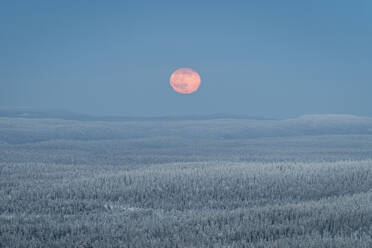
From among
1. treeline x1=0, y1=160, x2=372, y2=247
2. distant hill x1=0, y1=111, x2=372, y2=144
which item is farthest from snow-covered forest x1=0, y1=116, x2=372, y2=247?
distant hill x1=0, y1=111, x2=372, y2=144

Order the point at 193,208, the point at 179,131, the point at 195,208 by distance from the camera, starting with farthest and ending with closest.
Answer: the point at 179,131 < the point at 195,208 < the point at 193,208

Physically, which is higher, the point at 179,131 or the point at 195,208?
the point at 179,131

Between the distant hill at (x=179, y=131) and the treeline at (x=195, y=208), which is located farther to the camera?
the distant hill at (x=179, y=131)

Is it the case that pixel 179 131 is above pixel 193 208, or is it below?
above

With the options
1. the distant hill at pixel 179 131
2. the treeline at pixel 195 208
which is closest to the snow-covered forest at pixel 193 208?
the treeline at pixel 195 208

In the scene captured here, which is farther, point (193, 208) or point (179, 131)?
point (179, 131)

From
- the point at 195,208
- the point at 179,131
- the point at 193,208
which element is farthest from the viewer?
the point at 179,131

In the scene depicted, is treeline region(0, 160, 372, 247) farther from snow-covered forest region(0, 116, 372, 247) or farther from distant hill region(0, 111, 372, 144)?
distant hill region(0, 111, 372, 144)

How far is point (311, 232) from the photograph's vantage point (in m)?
13.3

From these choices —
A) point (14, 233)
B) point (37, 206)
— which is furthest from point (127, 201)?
→ point (14, 233)

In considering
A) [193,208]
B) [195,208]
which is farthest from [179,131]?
[193,208]

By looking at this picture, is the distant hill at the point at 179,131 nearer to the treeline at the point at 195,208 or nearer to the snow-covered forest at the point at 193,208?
the snow-covered forest at the point at 193,208

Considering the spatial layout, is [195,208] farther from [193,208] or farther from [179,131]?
[179,131]

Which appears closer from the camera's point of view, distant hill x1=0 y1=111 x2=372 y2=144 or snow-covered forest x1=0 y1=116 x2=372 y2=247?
snow-covered forest x1=0 y1=116 x2=372 y2=247
